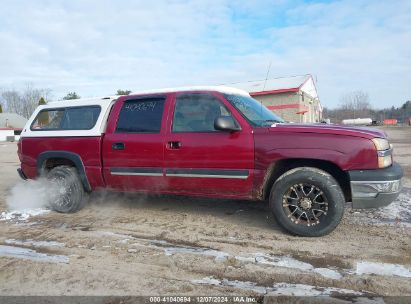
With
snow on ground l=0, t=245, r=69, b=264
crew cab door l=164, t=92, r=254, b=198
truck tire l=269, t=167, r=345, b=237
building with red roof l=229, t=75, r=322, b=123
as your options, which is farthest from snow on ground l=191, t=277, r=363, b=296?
building with red roof l=229, t=75, r=322, b=123

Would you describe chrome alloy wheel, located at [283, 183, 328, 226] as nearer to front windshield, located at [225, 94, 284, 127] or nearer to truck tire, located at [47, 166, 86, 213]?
front windshield, located at [225, 94, 284, 127]

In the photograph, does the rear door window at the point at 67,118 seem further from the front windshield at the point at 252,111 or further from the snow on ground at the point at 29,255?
the front windshield at the point at 252,111

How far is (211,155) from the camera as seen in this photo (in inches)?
177

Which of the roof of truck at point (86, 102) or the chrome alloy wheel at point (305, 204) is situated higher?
the roof of truck at point (86, 102)

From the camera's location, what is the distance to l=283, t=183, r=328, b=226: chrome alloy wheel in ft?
13.6

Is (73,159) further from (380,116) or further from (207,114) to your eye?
(380,116)

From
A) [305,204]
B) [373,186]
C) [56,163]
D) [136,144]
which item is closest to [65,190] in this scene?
[56,163]

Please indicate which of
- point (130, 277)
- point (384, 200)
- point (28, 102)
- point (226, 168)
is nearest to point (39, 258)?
point (130, 277)

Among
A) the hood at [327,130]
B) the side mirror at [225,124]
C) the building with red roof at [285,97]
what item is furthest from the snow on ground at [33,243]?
the building with red roof at [285,97]

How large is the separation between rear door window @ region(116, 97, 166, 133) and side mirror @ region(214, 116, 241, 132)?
1004mm

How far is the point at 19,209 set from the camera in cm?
597

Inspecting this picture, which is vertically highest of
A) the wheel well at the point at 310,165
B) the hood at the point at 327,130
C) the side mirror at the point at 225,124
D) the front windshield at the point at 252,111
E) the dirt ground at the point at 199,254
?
the front windshield at the point at 252,111

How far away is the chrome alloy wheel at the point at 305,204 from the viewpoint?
13.6 ft

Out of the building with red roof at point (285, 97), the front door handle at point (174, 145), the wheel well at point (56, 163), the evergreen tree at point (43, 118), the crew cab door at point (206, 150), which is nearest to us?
the crew cab door at point (206, 150)
